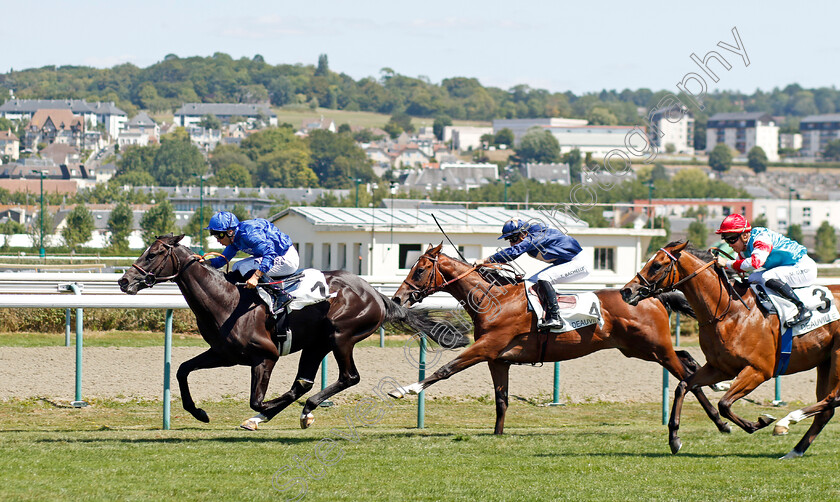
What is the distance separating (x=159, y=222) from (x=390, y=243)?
39031 mm

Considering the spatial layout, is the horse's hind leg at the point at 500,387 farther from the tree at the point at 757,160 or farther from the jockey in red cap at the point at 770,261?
the tree at the point at 757,160

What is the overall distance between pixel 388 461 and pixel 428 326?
7.03ft

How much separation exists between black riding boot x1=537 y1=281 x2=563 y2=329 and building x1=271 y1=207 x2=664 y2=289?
54.6ft

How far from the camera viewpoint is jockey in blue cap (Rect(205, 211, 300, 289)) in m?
7.97

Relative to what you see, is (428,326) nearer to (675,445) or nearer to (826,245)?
(675,445)

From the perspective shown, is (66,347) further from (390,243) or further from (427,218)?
(427,218)

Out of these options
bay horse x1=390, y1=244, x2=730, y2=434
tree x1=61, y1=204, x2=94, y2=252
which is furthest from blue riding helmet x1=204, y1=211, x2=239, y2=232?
tree x1=61, y1=204, x2=94, y2=252

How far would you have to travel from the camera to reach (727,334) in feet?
24.4

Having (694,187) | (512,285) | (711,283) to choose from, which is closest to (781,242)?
(711,283)

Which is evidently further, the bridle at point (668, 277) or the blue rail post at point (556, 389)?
the blue rail post at point (556, 389)

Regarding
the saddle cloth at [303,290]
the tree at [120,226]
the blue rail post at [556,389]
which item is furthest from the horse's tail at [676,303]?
the tree at [120,226]

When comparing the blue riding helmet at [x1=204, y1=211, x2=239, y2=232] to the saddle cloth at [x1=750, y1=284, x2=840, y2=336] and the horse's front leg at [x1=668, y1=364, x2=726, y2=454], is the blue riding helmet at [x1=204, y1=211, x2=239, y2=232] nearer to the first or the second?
the horse's front leg at [x1=668, y1=364, x2=726, y2=454]

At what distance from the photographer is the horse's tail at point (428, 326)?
28.7ft

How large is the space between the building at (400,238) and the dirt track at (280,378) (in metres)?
12.3
